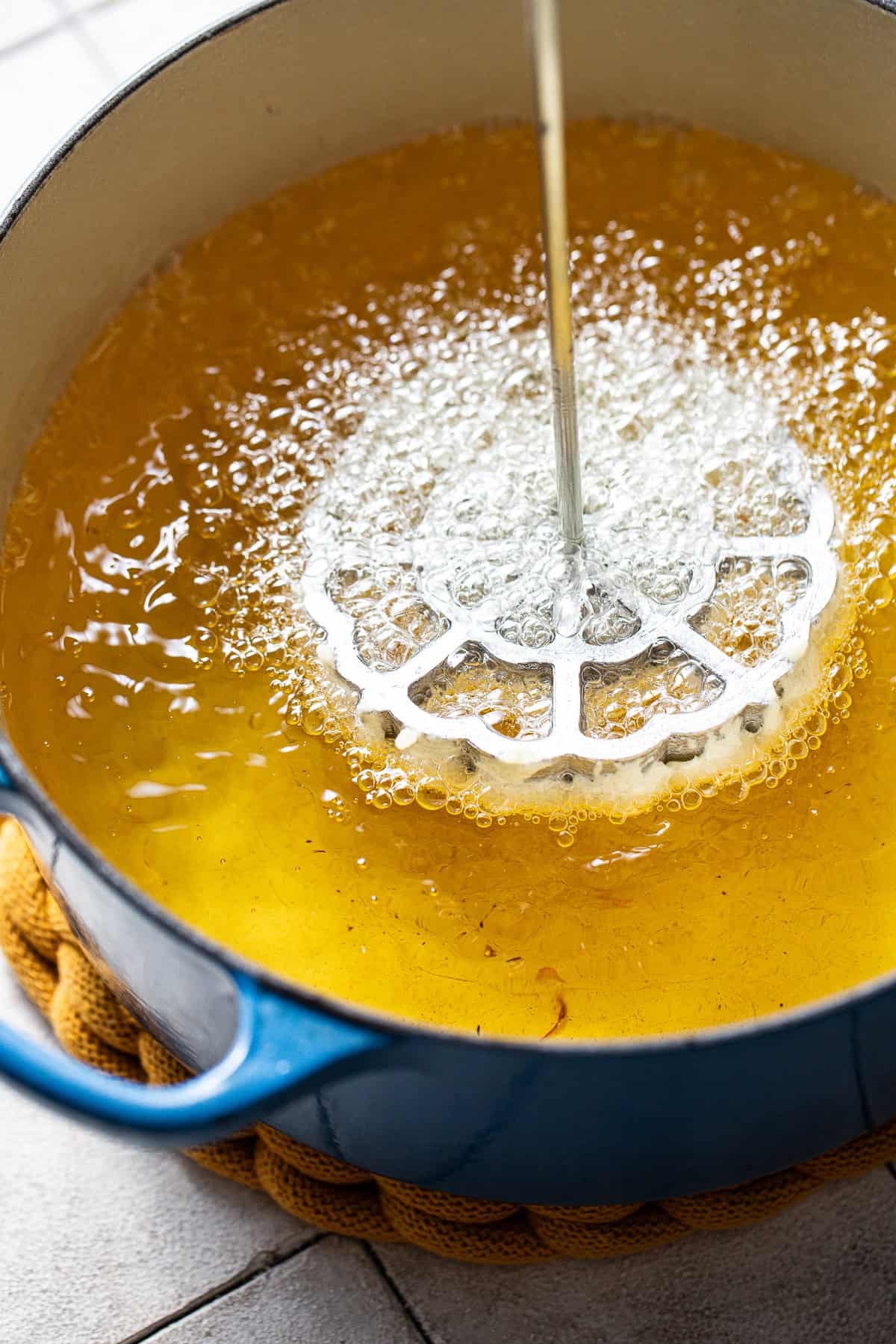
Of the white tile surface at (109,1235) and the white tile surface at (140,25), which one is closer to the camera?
the white tile surface at (109,1235)

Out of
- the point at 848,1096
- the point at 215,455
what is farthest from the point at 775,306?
the point at 848,1096

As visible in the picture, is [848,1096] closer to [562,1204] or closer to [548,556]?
[562,1204]

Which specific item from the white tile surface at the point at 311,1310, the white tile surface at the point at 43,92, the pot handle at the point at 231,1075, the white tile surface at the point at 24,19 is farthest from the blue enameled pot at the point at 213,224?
the white tile surface at the point at 24,19

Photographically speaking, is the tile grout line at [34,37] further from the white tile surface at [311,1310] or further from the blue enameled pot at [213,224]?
the white tile surface at [311,1310]

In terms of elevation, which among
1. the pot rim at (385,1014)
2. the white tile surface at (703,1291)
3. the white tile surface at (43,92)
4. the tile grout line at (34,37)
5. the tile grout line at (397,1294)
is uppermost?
the tile grout line at (34,37)

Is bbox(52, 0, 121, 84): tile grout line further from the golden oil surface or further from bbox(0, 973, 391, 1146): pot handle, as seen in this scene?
bbox(0, 973, 391, 1146): pot handle

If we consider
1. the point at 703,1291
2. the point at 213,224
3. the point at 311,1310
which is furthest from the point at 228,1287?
the point at 213,224
